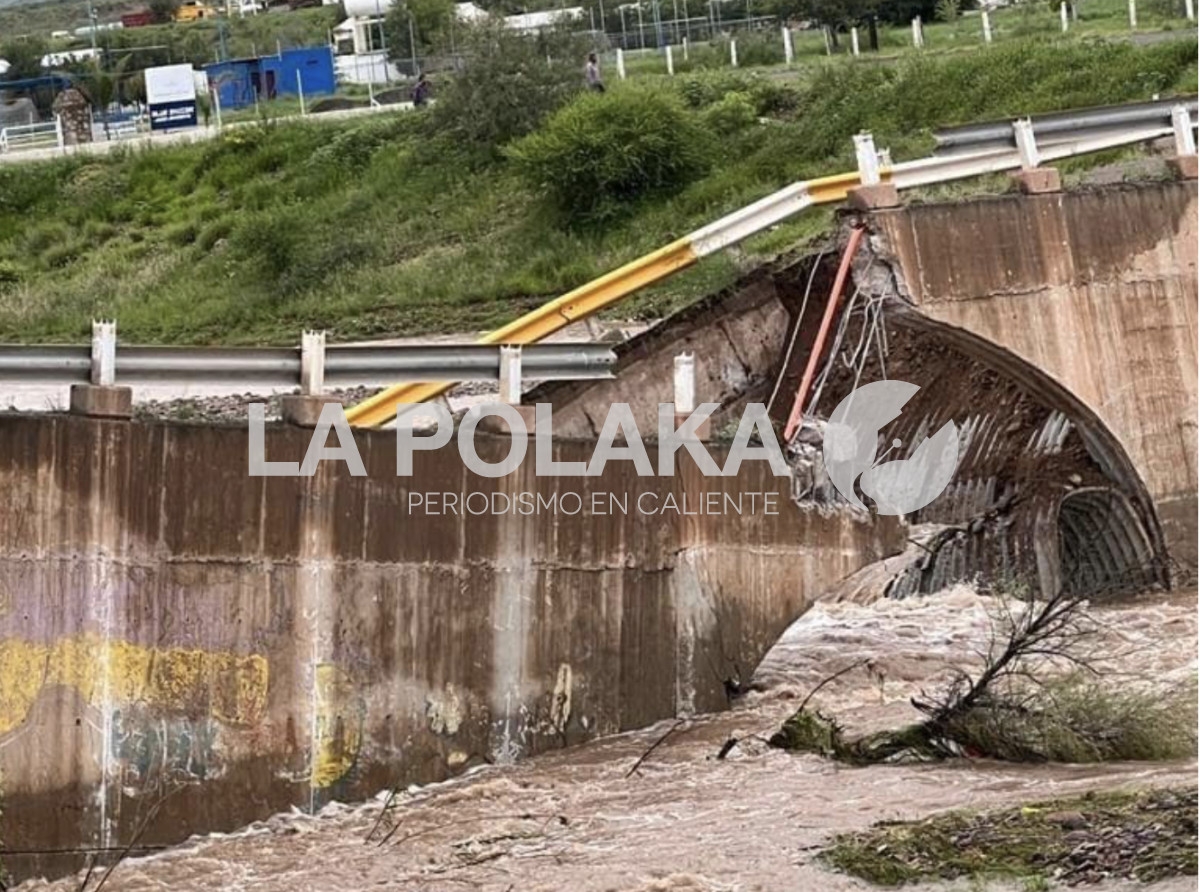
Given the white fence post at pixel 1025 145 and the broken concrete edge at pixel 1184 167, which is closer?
the white fence post at pixel 1025 145

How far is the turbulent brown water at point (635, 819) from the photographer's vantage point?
447 inches

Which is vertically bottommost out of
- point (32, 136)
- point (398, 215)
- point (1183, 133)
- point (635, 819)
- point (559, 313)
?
point (635, 819)

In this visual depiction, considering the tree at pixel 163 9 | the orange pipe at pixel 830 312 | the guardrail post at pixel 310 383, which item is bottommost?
the guardrail post at pixel 310 383


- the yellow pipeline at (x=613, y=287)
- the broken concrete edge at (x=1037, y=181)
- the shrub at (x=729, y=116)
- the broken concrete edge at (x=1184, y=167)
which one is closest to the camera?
the yellow pipeline at (x=613, y=287)

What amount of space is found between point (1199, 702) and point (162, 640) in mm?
6609

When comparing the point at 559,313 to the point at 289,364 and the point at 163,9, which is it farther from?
the point at 163,9

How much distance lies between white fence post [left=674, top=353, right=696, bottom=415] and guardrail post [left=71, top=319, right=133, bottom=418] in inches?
186

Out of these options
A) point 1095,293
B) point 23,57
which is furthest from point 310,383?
point 23,57

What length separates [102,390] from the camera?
12.9m

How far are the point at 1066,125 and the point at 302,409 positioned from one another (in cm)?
860

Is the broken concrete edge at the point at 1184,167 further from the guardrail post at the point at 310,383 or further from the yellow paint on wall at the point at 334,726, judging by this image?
the yellow paint on wall at the point at 334,726

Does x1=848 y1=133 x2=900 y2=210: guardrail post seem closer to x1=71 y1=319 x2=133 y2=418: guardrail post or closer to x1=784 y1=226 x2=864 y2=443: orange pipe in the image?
x1=784 y1=226 x2=864 y2=443: orange pipe

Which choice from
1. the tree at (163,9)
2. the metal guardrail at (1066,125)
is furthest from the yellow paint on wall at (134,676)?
the tree at (163,9)

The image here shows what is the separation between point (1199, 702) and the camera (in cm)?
1383
